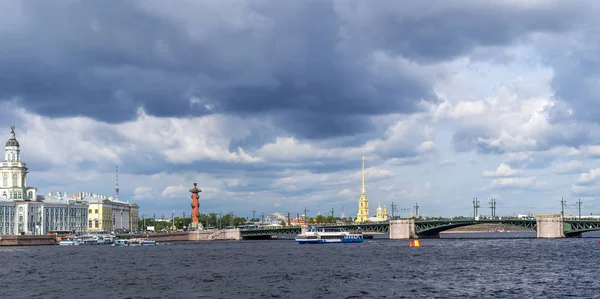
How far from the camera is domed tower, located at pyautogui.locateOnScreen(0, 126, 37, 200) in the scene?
174000 millimetres

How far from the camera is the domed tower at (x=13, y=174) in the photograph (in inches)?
6850

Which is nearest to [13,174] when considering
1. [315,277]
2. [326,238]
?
[326,238]

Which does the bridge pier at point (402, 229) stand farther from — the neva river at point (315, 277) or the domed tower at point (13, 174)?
the domed tower at point (13, 174)

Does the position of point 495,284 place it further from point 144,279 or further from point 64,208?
point 64,208

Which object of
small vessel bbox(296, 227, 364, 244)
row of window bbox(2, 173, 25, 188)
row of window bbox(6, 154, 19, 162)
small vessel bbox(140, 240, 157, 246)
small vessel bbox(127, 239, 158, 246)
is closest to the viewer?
small vessel bbox(296, 227, 364, 244)

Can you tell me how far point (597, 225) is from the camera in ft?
454

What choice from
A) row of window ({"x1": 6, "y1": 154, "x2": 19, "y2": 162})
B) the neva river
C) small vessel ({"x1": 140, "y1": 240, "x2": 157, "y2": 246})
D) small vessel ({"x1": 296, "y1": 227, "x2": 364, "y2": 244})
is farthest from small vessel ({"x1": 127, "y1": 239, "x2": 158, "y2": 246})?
the neva river

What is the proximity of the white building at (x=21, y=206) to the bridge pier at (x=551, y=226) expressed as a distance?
107 m

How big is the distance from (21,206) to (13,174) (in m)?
8.76

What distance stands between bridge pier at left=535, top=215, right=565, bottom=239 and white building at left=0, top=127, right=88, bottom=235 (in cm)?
10664

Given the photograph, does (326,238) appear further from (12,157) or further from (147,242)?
(12,157)

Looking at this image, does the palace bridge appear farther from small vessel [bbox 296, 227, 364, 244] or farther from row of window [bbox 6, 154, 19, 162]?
row of window [bbox 6, 154, 19, 162]

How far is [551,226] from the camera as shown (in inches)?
5881

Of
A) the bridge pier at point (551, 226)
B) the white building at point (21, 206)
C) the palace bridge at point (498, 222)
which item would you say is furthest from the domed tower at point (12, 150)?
the bridge pier at point (551, 226)
